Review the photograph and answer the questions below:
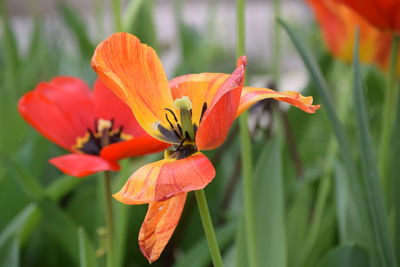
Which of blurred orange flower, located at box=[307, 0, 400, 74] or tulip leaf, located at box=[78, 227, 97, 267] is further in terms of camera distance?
blurred orange flower, located at box=[307, 0, 400, 74]

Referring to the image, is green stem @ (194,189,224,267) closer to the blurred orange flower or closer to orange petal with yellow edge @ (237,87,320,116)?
orange petal with yellow edge @ (237,87,320,116)

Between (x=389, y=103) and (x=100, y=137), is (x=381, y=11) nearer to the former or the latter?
(x=389, y=103)

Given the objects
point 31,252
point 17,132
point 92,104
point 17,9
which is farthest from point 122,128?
point 17,9

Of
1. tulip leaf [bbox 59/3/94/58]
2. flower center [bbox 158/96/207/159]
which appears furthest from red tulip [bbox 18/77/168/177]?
tulip leaf [bbox 59/3/94/58]

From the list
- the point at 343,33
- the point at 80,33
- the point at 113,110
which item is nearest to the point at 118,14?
the point at 113,110

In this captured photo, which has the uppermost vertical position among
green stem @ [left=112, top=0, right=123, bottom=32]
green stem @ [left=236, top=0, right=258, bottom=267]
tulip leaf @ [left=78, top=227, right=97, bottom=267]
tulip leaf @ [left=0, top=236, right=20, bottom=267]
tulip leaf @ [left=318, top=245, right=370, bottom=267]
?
green stem @ [left=112, top=0, right=123, bottom=32]

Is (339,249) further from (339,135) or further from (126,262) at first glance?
(126,262)

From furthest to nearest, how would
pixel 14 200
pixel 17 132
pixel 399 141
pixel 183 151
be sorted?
pixel 17 132
pixel 14 200
pixel 399 141
pixel 183 151

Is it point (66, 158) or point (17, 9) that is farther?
point (17, 9)

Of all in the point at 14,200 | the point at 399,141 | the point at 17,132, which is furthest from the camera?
the point at 17,132
